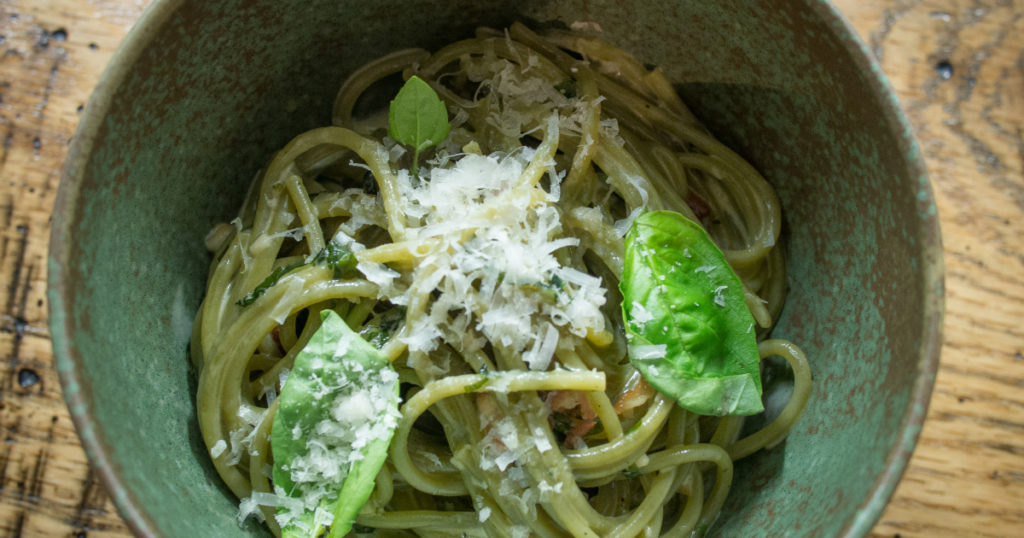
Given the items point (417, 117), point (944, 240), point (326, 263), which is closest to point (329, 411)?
point (326, 263)

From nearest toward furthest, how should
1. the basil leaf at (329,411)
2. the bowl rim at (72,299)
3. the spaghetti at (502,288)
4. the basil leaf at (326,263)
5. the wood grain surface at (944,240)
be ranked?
1. the bowl rim at (72,299)
2. the basil leaf at (329,411)
3. the spaghetti at (502,288)
4. the basil leaf at (326,263)
5. the wood grain surface at (944,240)

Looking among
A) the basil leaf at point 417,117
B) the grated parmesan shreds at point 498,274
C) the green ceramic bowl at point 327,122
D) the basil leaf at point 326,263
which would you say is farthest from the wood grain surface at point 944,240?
the grated parmesan shreds at point 498,274

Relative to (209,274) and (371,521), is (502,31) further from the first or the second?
(371,521)

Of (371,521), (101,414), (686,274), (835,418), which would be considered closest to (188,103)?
(101,414)

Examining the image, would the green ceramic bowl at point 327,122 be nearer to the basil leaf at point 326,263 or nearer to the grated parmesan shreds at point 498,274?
the basil leaf at point 326,263

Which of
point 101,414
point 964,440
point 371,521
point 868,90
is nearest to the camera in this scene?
point 101,414

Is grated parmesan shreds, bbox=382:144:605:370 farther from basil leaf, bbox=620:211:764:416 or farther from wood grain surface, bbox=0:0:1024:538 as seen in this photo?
wood grain surface, bbox=0:0:1024:538

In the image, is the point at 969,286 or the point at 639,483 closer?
the point at 639,483
